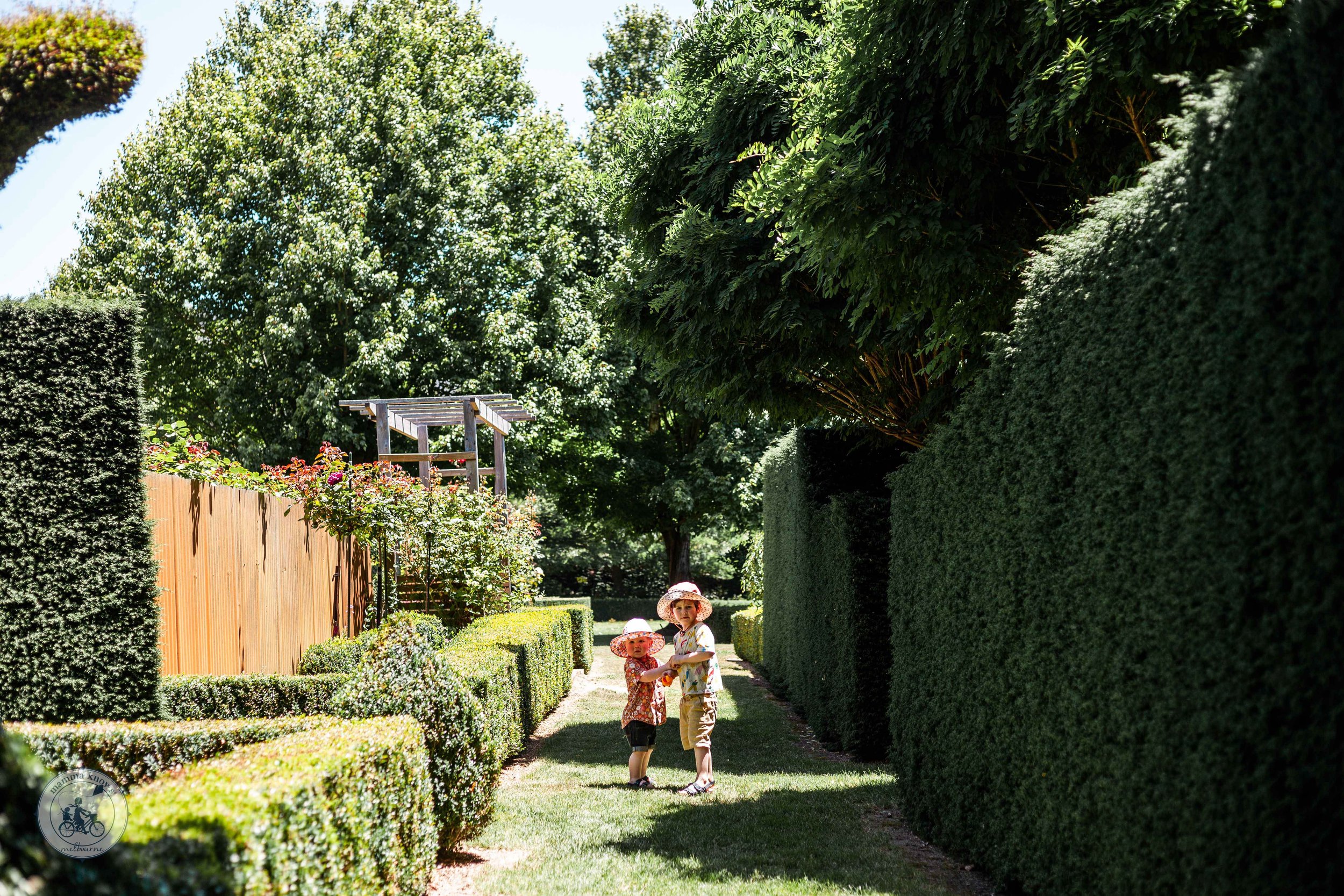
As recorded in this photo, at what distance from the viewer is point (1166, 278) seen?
12.4ft

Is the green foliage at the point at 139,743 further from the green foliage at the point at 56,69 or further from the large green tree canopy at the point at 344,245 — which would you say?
the large green tree canopy at the point at 344,245

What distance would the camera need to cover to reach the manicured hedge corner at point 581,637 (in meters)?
19.4

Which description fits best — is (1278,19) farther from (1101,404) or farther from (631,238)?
(631,238)

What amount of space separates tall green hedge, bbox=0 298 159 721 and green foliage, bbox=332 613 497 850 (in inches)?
84.6

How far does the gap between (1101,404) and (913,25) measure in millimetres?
3390

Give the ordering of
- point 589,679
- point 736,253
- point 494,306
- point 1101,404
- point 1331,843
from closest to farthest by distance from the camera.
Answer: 1. point 1331,843
2. point 1101,404
3. point 736,253
4. point 589,679
5. point 494,306

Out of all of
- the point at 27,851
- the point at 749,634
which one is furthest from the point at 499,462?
the point at 27,851

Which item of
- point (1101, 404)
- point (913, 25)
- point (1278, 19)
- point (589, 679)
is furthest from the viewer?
point (589, 679)

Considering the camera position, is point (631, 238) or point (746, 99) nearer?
point (746, 99)

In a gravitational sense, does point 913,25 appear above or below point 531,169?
below

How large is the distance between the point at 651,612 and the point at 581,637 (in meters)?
19.7

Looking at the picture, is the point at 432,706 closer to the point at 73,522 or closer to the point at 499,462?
the point at 73,522

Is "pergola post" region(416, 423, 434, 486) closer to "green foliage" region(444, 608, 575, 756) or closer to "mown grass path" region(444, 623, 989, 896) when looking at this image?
"green foliage" region(444, 608, 575, 756)

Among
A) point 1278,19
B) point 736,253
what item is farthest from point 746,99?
point 1278,19
